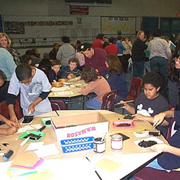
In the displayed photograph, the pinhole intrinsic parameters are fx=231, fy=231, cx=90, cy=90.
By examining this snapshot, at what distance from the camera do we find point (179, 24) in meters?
12.7

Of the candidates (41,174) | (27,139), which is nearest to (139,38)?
(27,139)

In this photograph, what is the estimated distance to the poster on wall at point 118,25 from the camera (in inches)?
405

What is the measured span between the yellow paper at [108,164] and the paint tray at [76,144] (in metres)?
0.17

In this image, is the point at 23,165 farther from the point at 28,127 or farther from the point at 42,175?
the point at 28,127

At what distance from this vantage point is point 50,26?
29.5ft

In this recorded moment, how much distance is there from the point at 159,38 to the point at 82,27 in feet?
16.2

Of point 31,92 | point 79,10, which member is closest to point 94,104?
point 31,92

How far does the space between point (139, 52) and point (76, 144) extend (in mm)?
4751

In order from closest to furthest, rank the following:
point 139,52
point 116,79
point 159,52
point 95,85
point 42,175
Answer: point 42,175 → point 95,85 → point 116,79 → point 159,52 → point 139,52

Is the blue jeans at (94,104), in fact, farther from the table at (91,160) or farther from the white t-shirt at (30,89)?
the table at (91,160)

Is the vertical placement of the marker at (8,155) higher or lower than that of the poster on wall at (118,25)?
lower

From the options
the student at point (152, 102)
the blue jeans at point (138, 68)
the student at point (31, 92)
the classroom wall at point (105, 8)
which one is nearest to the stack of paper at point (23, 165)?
the student at point (31, 92)

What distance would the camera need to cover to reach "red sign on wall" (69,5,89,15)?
9328 millimetres

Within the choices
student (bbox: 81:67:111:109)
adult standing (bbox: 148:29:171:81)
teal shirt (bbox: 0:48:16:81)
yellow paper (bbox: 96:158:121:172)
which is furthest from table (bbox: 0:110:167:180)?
adult standing (bbox: 148:29:171:81)
